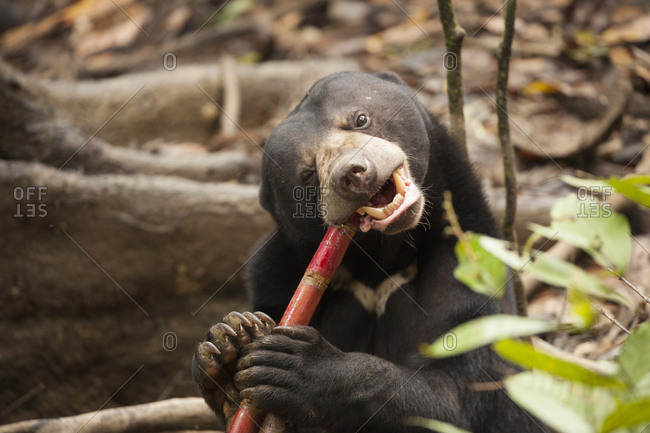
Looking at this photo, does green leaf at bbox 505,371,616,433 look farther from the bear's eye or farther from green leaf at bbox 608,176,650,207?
the bear's eye

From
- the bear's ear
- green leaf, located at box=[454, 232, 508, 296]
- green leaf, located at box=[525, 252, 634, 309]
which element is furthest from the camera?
the bear's ear

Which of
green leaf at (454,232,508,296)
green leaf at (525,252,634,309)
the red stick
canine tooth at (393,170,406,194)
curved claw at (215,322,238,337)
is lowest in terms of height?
curved claw at (215,322,238,337)

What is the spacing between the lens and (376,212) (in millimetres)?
2951

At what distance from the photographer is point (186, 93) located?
327 inches

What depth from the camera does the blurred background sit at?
5414 millimetres

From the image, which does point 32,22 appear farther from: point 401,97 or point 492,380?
point 492,380

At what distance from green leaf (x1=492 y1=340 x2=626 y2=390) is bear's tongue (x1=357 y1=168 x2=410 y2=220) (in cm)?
179

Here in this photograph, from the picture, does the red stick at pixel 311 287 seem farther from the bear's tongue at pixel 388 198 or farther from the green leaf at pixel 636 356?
the green leaf at pixel 636 356

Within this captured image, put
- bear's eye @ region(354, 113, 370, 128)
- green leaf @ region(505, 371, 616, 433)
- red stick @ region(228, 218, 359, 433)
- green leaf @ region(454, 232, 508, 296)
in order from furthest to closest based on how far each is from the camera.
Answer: bear's eye @ region(354, 113, 370, 128), red stick @ region(228, 218, 359, 433), green leaf @ region(454, 232, 508, 296), green leaf @ region(505, 371, 616, 433)

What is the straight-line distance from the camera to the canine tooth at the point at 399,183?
3031mm

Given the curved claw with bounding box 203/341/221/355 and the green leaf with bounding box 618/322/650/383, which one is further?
the curved claw with bounding box 203/341/221/355

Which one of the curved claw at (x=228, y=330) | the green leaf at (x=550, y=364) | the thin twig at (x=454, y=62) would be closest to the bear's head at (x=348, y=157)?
the thin twig at (x=454, y=62)

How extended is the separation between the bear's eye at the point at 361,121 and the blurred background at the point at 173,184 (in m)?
0.61

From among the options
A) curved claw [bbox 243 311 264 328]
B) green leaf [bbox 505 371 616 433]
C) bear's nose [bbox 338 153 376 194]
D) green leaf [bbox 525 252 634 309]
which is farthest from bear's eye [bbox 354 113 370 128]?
green leaf [bbox 505 371 616 433]
